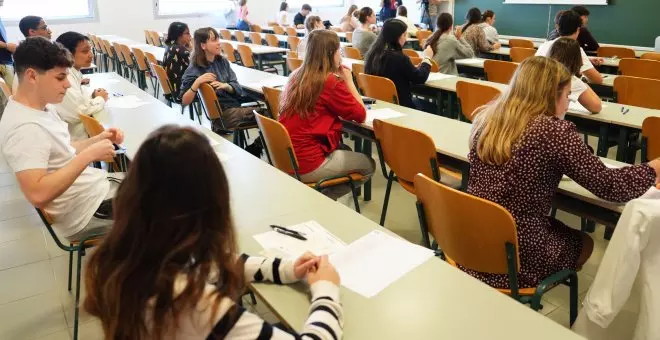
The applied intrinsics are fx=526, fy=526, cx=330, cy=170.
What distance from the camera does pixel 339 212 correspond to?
1.88 metres

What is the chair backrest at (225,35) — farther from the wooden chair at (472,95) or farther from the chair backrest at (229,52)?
the wooden chair at (472,95)

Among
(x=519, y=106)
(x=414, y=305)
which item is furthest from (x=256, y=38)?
(x=414, y=305)

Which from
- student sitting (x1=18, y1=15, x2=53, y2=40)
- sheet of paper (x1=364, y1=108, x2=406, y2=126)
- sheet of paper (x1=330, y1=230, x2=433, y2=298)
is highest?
student sitting (x1=18, y1=15, x2=53, y2=40)

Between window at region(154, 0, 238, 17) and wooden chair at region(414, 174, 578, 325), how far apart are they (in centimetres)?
1146

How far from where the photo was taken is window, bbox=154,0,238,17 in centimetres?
1198

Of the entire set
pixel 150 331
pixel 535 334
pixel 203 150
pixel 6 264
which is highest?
pixel 203 150

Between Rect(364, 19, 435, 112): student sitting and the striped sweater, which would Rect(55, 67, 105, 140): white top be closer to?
Rect(364, 19, 435, 112): student sitting

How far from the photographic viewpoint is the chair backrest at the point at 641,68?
4.89 meters

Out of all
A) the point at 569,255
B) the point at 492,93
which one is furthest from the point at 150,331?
the point at 492,93

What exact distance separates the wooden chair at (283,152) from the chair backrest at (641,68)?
138 inches

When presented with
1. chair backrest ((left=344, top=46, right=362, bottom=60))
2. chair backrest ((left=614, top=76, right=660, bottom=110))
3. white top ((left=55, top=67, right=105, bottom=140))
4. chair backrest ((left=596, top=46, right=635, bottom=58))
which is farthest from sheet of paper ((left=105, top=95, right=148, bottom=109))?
chair backrest ((left=596, top=46, right=635, bottom=58))

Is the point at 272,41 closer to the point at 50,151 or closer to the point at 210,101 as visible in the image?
the point at 210,101

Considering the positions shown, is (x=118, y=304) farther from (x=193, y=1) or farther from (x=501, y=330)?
(x=193, y=1)

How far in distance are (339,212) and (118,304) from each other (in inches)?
38.6
